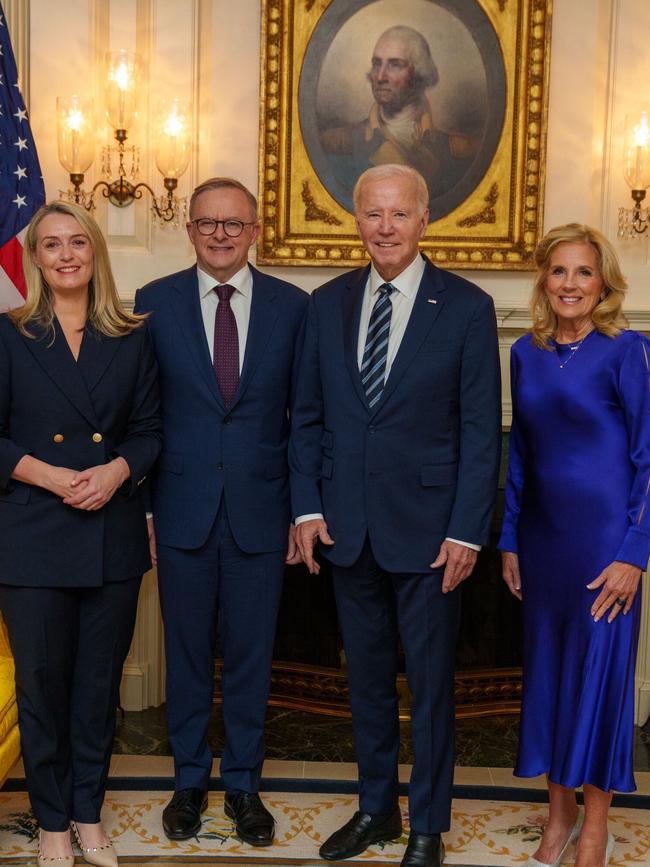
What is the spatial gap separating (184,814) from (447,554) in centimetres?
111

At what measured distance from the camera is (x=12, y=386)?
2.64 m

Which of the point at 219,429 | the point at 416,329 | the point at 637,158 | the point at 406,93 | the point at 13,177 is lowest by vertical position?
the point at 219,429

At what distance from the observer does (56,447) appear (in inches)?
105

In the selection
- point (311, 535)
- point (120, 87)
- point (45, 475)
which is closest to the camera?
point (45, 475)

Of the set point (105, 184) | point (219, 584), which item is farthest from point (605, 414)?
point (105, 184)

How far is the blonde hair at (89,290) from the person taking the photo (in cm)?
269

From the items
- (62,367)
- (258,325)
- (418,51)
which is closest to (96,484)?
(62,367)

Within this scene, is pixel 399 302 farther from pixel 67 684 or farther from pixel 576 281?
pixel 67 684

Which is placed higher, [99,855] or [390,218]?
[390,218]

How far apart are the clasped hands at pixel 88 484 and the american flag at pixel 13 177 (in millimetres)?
1370

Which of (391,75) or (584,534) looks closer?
(584,534)

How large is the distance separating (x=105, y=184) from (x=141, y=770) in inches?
84.4

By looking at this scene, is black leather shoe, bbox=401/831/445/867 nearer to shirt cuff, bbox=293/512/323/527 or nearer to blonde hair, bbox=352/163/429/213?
shirt cuff, bbox=293/512/323/527

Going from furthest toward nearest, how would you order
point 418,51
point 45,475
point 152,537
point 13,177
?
point 418,51 → point 13,177 → point 152,537 → point 45,475
